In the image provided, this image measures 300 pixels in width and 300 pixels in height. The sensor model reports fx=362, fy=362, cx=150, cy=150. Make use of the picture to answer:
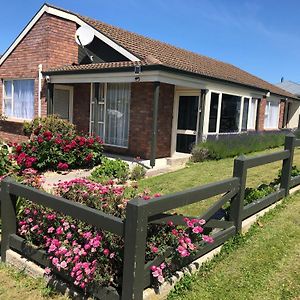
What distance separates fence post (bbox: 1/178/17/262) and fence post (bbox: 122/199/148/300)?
6.48 ft

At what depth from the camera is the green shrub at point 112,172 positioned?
29.8 ft

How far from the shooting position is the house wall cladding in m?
14.3

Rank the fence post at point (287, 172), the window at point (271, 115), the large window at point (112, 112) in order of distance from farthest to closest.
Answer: the window at point (271, 115) < the large window at point (112, 112) < the fence post at point (287, 172)

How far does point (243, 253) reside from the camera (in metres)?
4.44

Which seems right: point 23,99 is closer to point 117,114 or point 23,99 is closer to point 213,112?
point 117,114

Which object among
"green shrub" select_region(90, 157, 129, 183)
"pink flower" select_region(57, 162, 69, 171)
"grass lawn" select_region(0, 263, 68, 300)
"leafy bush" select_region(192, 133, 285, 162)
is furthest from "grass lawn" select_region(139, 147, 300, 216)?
"grass lawn" select_region(0, 263, 68, 300)

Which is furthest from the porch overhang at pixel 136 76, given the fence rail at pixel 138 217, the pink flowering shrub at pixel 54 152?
the fence rail at pixel 138 217

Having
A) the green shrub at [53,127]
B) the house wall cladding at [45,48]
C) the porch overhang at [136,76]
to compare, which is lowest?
the green shrub at [53,127]

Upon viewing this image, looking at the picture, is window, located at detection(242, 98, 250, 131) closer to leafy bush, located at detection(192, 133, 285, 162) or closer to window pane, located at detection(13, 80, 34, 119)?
leafy bush, located at detection(192, 133, 285, 162)

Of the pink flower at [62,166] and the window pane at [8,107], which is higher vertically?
the window pane at [8,107]

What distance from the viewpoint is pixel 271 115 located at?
20.2m

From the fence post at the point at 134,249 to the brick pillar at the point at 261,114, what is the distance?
1549 centimetres

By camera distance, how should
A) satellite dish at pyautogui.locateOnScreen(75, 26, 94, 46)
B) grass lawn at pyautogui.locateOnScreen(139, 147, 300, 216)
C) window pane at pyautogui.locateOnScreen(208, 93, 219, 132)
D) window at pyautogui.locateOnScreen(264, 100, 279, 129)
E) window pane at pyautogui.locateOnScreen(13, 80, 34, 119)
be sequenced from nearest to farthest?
grass lawn at pyautogui.locateOnScreen(139, 147, 300, 216)
window pane at pyautogui.locateOnScreen(208, 93, 219, 132)
satellite dish at pyautogui.locateOnScreen(75, 26, 94, 46)
window pane at pyautogui.locateOnScreen(13, 80, 34, 119)
window at pyautogui.locateOnScreen(264, 100, 279, 129)

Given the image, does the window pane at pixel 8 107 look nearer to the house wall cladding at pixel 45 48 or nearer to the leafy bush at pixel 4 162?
the house wall cladding at pixel 45 48
